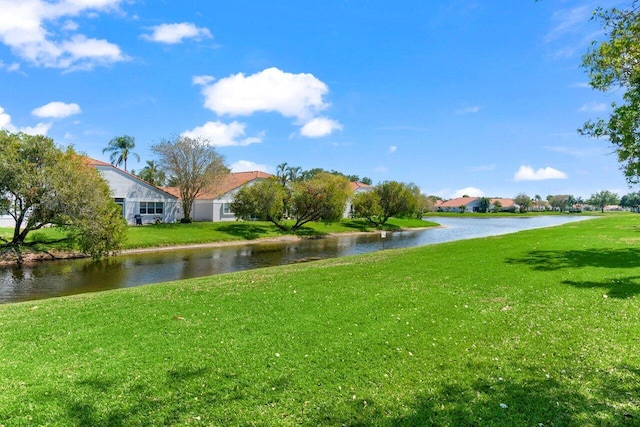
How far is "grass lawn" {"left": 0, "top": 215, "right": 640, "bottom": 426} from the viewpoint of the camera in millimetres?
4367

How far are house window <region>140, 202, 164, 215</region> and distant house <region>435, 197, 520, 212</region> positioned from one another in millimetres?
130839

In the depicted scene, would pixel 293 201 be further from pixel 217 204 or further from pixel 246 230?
Answer: pixel 217 204

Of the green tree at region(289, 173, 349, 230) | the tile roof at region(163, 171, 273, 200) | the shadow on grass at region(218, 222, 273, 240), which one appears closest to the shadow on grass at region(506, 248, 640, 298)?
the shadow on grass at region(218, 222, 273, 240)

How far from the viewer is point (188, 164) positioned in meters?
45.6

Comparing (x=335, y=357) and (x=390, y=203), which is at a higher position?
(x=390, y=203)

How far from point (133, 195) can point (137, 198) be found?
0.58 metres

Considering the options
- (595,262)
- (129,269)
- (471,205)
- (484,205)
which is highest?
(471,205)

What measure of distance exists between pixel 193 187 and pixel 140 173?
4674 cm

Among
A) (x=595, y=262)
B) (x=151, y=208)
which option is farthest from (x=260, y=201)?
(x=595, y=262)

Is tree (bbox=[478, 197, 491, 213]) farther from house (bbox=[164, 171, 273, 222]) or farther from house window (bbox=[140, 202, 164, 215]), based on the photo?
house window (bbox=[140, 202, 164, 215])

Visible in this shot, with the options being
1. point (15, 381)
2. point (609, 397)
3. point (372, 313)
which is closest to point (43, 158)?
point (15, 381)

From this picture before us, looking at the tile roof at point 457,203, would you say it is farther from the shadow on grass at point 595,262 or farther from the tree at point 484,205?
the shadow on grass at point 595,262

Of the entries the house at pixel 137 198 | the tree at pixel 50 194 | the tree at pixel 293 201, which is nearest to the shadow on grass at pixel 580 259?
the tree at pixel 50 194

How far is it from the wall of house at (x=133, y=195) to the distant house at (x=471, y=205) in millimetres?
130231
